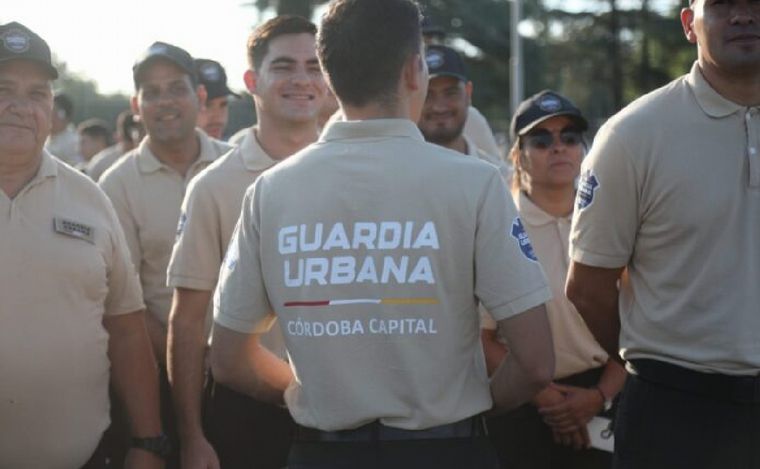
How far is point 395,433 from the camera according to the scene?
11.5ft

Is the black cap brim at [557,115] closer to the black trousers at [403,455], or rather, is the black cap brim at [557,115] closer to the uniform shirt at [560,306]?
the uniform shirt at [560,306]

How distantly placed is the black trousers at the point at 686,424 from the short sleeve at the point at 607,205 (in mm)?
390

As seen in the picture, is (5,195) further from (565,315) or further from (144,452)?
(565,315)

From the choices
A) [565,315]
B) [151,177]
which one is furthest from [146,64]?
[565,315]

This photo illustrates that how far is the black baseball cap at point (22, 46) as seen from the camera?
15.2ft

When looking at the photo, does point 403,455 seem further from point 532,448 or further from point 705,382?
point 532,448

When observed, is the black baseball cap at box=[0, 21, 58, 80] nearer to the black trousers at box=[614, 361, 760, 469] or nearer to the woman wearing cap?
the woman wearing cap

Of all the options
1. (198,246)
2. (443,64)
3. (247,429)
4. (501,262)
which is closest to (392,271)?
(501,262)

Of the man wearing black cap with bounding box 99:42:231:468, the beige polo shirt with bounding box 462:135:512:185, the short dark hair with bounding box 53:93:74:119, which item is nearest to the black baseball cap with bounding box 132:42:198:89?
the man wearing black cap with bounding box 99:42:231:468

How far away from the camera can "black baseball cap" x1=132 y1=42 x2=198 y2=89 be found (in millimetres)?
6766

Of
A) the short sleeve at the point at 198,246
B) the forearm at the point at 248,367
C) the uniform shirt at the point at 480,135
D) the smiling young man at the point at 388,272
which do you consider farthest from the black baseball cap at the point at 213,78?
the smiling young man at the point at 388,272

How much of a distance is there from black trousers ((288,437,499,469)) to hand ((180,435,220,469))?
123 centimetres

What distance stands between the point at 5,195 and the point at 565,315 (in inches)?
92.8

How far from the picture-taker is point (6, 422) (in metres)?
4.48
